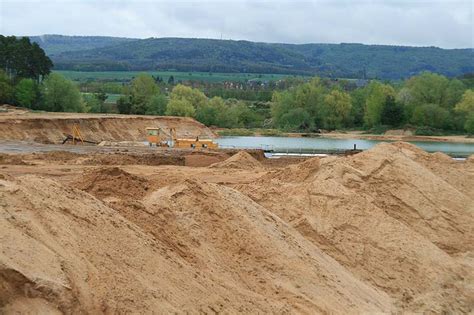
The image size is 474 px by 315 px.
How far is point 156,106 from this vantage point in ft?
270

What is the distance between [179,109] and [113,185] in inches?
2495

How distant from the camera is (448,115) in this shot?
85.3 metres

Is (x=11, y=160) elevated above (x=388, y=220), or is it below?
below

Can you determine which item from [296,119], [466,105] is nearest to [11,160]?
[296,119]

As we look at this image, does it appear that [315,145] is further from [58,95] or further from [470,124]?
[470,124]

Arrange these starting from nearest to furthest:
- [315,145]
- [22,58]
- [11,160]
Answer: [11,160]
[315,145]
[22,58]

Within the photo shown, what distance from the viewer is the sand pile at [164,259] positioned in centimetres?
1008

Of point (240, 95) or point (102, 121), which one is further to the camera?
point (240, 95)

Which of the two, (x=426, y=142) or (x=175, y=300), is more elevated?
(x=175, y=300)

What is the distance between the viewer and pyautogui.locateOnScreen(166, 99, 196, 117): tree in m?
79.9

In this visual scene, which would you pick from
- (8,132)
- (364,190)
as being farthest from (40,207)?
(8,132)

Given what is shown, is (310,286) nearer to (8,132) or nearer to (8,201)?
(8,201)

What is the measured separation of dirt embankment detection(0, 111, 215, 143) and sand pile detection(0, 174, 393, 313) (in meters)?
34.5

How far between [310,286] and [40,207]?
5111mm
